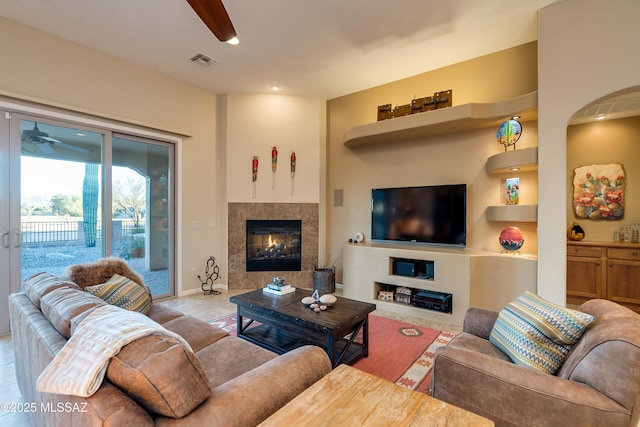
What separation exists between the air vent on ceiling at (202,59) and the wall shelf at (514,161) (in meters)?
3.67

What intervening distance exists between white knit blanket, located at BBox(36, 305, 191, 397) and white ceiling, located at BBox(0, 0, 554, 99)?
9.27 feet

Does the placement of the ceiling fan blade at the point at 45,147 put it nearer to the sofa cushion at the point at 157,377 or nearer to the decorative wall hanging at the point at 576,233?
the sofa cushion at the point at 157,377

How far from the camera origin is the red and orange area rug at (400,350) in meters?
2.23

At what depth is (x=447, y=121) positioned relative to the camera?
3459 mm

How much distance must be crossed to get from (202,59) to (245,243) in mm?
2680

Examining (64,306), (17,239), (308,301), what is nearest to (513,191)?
(308,301)

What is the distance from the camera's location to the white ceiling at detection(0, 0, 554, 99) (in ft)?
9.03

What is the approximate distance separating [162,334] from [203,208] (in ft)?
12.9

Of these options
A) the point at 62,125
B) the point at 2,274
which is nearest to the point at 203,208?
the point at 62,125

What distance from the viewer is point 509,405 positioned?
1.24 meters

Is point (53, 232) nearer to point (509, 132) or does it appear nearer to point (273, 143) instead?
point (273, 143)

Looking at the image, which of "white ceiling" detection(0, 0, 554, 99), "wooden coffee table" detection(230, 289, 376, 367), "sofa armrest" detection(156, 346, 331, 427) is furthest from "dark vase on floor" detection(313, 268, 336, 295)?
"sofa armrest" detection(156, 346, 331, 427)

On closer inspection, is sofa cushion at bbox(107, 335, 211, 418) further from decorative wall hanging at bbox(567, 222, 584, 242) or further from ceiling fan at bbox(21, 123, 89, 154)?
decorative wall hanging at bbox(567, 222, 584, 242)

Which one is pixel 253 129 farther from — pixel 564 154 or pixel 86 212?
pixel 564 154
